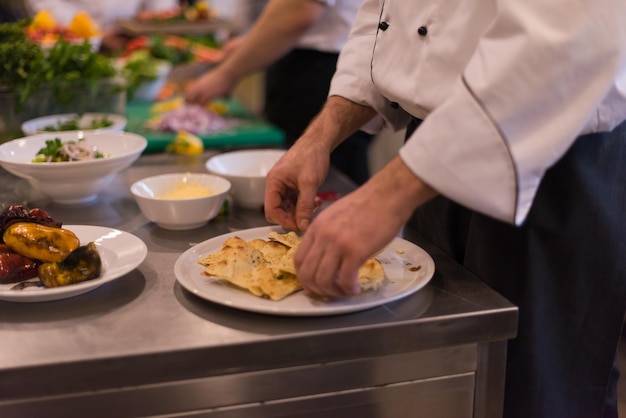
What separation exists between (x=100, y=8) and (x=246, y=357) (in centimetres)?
343

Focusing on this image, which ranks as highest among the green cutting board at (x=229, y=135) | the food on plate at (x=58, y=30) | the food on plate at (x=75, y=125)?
the food on plate at (x=58, y=30)

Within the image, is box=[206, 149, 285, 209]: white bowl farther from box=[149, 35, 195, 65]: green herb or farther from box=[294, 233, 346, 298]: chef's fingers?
box=[149, 35, 195, 65]: green herb

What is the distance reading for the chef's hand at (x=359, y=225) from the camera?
2.82ft

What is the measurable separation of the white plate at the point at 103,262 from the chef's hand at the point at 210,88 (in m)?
1.23

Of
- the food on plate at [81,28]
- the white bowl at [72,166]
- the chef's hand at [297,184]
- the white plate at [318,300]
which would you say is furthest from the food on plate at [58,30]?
the white plate at [318,300]

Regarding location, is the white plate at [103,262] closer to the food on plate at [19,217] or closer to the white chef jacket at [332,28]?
the food on plate at [19,217]

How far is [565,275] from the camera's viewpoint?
108cm

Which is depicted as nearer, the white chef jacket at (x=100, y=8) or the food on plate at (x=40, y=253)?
the food on plate at (x=40, y=253)

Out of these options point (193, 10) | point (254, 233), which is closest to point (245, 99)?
point (193, 10)

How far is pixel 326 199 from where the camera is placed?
1457 mm

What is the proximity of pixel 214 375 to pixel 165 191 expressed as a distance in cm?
62

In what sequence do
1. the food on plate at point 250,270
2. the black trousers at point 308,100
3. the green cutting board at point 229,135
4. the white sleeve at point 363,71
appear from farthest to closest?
the black trousers at point 308,100 → the green cutting board at point 229,135 → the white sleeve at point 363,71 → the food on plate at point 250,270

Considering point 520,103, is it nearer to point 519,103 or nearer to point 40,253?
point 519,103

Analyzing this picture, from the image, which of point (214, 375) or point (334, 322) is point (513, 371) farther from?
point (214, 375)
